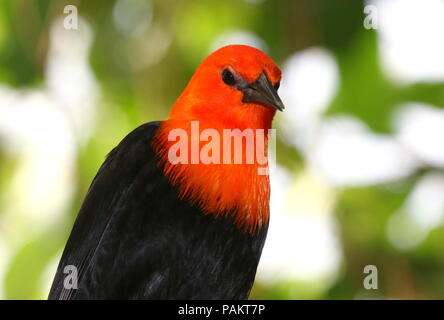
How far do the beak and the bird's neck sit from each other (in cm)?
16

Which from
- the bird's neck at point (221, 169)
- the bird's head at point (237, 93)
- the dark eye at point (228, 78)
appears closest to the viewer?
the bird's neck at point (221, 169)

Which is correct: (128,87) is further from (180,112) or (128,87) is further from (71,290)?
(71,290)

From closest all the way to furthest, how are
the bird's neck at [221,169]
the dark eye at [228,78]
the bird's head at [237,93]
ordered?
the bird's neck at [221,169]
the bird's head at [237,93]
the dark eye at [228,78]

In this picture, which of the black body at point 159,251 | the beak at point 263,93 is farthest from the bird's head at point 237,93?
the black body at point 159,251

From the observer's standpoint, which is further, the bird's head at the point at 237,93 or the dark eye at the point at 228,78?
the dark eye at the point at 228,78

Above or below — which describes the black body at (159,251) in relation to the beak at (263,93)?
below

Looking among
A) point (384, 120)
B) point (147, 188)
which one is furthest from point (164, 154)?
point (384, 120)

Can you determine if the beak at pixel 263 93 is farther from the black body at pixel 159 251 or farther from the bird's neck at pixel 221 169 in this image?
the black body at pixel 159 251

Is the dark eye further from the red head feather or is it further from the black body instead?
the black body

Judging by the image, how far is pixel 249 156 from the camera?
11.7 feet

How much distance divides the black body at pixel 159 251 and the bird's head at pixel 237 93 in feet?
1.16

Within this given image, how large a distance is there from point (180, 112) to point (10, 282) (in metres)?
1.78

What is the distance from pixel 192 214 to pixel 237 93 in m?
0.64

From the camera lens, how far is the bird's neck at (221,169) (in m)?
3.52
